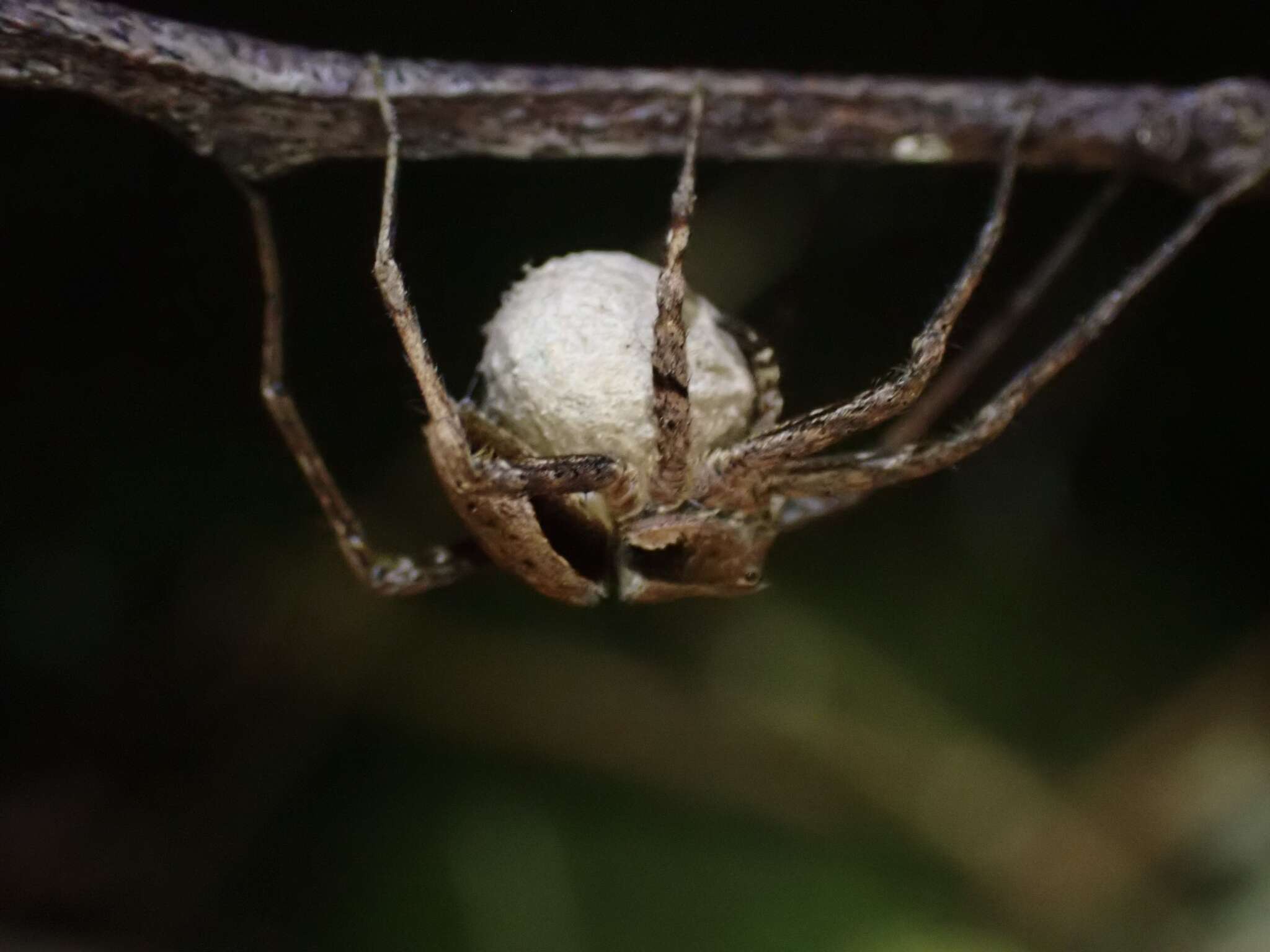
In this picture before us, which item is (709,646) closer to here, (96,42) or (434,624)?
(434,624)

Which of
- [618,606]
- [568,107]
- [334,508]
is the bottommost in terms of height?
[618,606]

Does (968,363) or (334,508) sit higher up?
(968,363)

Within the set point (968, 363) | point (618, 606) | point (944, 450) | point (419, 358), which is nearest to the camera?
point (419, 358)

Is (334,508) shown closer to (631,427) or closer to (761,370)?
(631,427)

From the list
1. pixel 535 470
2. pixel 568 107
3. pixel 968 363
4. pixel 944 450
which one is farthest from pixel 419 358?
pixel 968 363

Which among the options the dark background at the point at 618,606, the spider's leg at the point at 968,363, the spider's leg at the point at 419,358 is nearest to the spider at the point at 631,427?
the spider's leg at the point at 419,358

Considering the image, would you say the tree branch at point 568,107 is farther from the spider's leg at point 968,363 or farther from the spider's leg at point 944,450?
the spider's leg at point 944,450

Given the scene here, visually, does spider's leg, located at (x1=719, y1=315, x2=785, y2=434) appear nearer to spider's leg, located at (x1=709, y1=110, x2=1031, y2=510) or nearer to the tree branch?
spider's leg, located at (x1=709, y1=110, x2=1031, y2=510)
